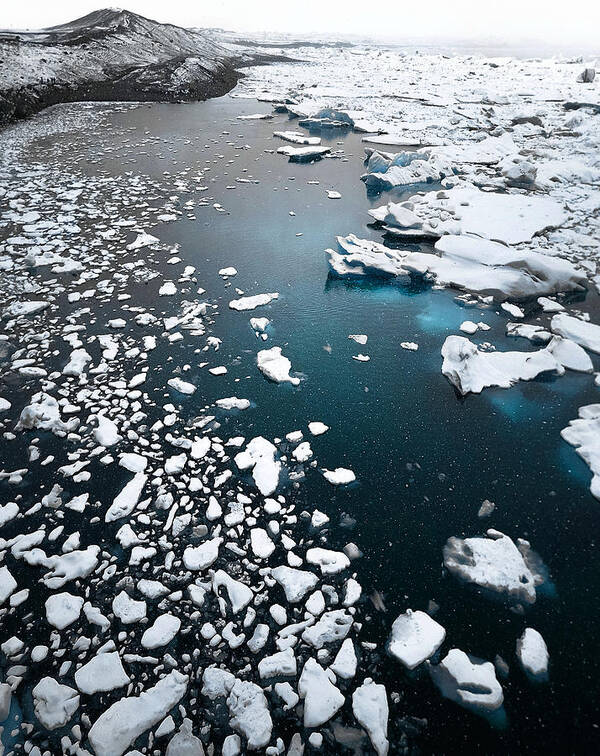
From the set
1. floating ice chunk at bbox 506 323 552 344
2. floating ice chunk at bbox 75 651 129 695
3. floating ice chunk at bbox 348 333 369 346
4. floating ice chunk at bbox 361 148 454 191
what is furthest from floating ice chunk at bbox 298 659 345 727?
floating ice chunk at bbox 361 148 454 191

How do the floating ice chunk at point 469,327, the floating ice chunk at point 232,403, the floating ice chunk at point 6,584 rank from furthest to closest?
the floating ice chunk at point 469,327 → the floating ice chunk at point 232,403 → the floating ice chunk at point 6,584

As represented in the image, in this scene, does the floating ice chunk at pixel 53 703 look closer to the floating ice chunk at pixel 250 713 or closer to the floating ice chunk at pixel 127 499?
the floating ice chunk at pixel 250 713

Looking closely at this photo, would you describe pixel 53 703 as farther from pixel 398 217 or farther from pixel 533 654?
pixel 398 217

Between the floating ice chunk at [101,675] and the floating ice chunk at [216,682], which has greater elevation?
the floating ice chunk at [101,675]

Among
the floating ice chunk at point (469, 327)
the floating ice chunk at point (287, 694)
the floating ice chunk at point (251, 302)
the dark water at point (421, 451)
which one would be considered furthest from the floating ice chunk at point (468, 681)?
the floating ice chunk at point (251, 302)

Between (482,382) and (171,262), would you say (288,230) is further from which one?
(482,382)

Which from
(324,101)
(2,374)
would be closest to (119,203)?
(2,374)

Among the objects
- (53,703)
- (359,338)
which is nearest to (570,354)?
(359,338)
